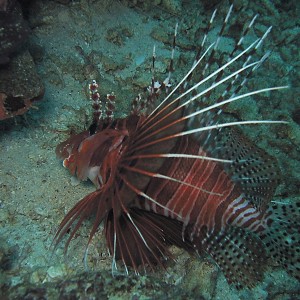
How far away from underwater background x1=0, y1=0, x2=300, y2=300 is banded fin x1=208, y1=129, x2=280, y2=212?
0.68 metres

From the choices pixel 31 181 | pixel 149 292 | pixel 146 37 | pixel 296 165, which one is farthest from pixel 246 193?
pixel 146 37

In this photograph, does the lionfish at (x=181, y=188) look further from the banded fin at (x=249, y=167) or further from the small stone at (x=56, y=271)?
the small stone at (x=56, y=271)

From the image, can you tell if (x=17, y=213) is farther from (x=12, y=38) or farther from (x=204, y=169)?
(x=204, y=169)

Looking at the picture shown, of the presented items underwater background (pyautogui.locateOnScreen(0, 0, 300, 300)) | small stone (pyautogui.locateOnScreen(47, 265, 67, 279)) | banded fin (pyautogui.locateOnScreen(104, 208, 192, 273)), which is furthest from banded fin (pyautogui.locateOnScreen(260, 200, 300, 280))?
small stone (pyautogui.locateOnScreen(47, 265, 67, 279))

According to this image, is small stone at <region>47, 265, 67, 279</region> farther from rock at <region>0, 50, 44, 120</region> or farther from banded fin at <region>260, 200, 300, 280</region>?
banded fin at <region>260, 200, 300, 280</region>

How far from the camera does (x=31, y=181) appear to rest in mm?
2748

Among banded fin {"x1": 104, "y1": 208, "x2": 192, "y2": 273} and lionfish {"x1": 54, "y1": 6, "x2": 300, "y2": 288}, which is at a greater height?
lionfish {"x1": 54, "y1": 6, "x2": 300, "y2": 288}

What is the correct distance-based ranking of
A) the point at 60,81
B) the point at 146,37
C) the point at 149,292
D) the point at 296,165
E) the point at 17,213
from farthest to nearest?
the point at 146,37, the point at 296,165, the point at 60,81, the point at 17,213, the point at 149,292

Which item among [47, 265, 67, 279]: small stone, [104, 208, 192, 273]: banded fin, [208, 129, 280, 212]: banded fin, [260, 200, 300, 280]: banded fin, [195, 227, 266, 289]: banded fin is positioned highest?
[208, 129, 280, 212]: banded fin

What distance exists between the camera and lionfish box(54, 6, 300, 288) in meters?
2.30

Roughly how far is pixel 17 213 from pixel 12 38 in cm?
129

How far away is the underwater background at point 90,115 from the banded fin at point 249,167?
683 mm

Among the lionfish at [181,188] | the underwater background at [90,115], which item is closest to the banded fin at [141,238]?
the lionfish at [181,188]

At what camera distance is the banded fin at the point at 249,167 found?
2586 millimetres
